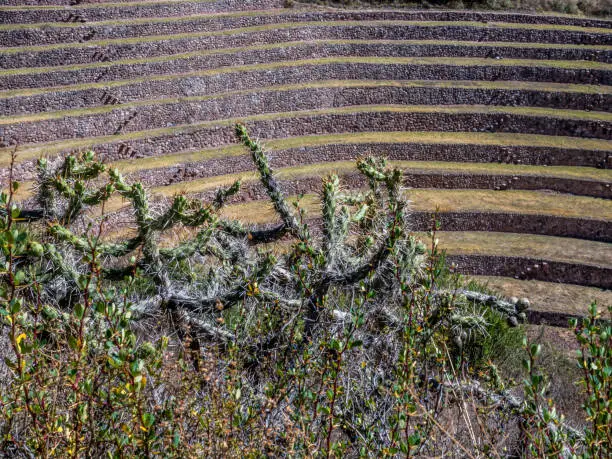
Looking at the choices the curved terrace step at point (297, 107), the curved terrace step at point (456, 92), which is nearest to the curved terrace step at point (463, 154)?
the curved terrace step at point (297, 107)

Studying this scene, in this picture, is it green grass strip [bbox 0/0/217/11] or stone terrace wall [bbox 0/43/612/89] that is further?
green grass strip [bbox 0/0/217/11]

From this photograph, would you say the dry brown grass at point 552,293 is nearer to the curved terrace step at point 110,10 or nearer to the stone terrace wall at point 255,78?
the stone terrace wall at point 255,78

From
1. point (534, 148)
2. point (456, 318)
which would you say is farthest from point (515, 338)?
point (534, 148)

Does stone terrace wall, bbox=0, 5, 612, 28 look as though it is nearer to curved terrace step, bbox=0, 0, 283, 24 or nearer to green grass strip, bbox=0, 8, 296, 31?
curved terrace step, bbox=0, 0, 283, 24

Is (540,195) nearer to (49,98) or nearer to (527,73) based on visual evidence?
(527,73)

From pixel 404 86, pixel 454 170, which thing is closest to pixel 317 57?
pixel 404 86

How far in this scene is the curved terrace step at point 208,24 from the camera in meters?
23.6

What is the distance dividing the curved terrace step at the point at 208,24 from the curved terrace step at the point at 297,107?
3.97 meters

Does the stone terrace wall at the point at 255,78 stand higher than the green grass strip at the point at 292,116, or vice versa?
the stone terrace wall at the point at 255,78

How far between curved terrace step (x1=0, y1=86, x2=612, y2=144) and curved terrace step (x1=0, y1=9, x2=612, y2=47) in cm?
397

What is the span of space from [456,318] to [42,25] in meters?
20.2

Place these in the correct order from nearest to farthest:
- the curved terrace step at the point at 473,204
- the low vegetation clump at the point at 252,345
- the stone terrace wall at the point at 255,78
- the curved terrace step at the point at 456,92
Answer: the low vegetation clump at the point at 252,345
the curved terrace step at the point at 473,204
the stone terrace wall at the point at 255,78
the curved terrace step at the point at 456,92

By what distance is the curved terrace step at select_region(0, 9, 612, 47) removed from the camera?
23.6 meters

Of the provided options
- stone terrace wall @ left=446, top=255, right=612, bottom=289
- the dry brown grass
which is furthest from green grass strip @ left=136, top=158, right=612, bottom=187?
the dry brown grass
